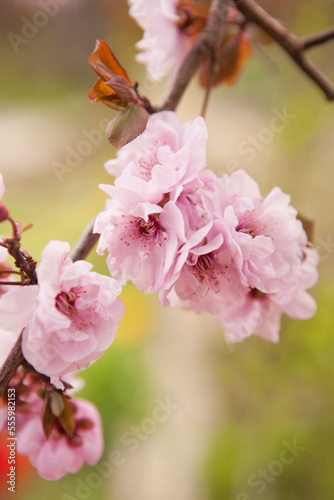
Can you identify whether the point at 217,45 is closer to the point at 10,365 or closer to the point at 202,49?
the point at 202,49

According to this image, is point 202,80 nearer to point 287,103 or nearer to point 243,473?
point 243,473

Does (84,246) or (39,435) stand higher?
(84,246)

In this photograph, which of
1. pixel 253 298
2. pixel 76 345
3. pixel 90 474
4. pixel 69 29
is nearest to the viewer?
pixel 76 345

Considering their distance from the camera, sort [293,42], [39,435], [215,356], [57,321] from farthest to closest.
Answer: [215,356] < [293,42] < [39,435] < [57,321]

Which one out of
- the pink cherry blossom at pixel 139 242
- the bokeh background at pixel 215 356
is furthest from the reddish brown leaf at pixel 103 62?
the bokeh background at pixel 215 356

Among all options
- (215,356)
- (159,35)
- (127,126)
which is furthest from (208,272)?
(215,356)

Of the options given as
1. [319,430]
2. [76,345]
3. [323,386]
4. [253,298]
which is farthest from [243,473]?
[76,345]
